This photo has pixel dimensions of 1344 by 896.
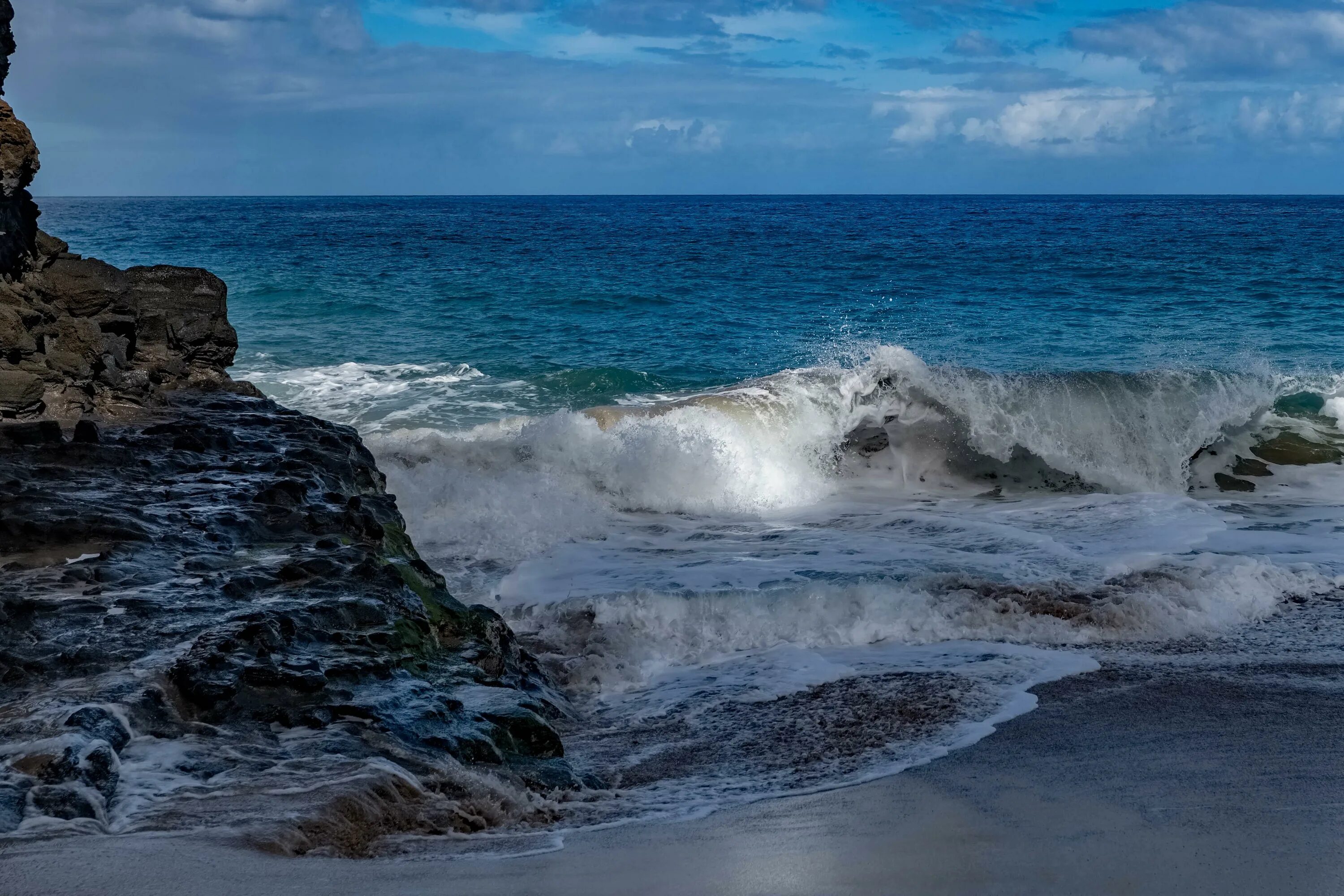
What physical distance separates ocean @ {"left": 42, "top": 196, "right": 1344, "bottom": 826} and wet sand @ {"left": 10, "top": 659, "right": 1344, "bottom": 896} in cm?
39

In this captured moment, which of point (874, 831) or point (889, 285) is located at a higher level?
point (889, 285)

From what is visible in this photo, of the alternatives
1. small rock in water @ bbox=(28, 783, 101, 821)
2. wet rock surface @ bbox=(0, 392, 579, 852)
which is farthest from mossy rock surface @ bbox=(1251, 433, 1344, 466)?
small rock in water @ bbox=(28, 783, 101, 821)

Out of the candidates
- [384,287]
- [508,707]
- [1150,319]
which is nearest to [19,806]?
[508,707]

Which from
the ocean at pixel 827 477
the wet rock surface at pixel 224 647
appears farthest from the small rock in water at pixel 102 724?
the ocean at pixel 827 477

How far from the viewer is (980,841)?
3525mm

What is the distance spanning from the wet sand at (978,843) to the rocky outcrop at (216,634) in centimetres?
26

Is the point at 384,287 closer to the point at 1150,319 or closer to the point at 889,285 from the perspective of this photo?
the point at 889,285

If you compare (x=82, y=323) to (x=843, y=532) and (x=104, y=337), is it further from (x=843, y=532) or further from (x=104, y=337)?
(x=843, y=532)

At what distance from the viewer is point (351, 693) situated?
13.8 feet

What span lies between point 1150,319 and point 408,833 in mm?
20858

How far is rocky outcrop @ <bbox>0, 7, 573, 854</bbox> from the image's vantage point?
340 cm

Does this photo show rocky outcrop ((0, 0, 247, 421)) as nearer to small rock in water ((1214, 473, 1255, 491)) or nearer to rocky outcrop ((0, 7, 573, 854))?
rocky outcrop ((0, 7, 573, 854))

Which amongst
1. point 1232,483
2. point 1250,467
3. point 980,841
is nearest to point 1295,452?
point 1250,467

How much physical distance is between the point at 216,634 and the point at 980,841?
9.26 feet
